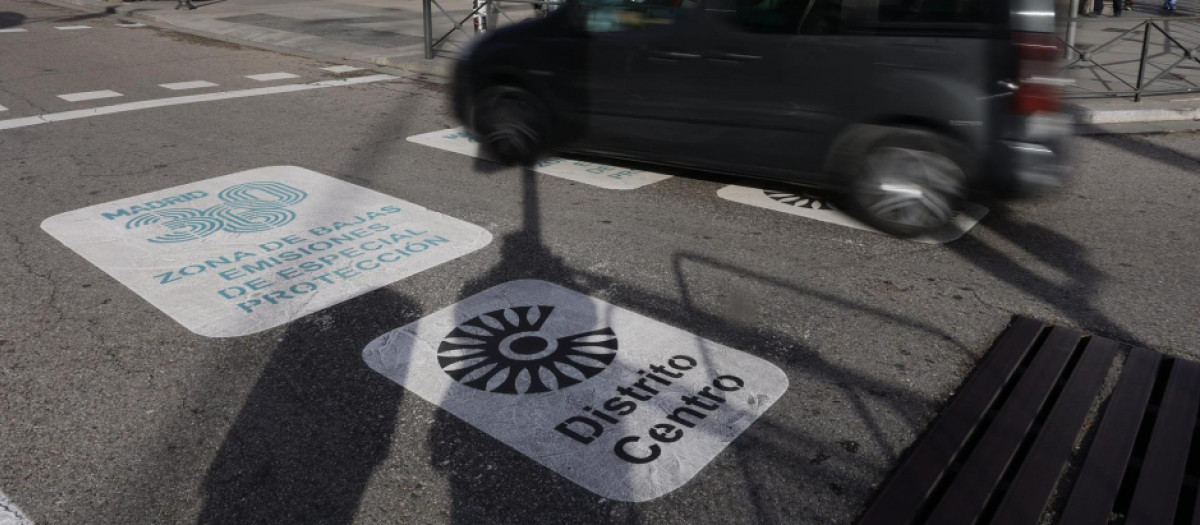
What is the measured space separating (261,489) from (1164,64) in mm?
12657

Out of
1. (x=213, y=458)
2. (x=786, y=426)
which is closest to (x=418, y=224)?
(x=213, y=458)

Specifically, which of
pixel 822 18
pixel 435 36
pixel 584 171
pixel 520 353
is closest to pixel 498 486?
pixel 520 353

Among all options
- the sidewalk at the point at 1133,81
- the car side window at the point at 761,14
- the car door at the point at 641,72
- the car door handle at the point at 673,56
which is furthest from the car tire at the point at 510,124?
the sidewalk at the point at 1133,81

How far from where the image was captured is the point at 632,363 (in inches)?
157

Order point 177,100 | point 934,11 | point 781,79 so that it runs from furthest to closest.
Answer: point 177,100
point 781,79
point 934,11

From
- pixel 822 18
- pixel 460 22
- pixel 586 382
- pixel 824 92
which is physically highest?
pixel 822 18

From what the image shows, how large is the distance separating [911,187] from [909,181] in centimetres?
4

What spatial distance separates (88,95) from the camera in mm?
10180

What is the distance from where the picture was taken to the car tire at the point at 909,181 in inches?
217

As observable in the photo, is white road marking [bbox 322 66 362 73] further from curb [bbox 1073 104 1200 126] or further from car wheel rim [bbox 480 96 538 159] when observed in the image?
curb [bbox 1073 104 1200 126]

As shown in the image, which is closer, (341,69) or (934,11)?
(934,11)

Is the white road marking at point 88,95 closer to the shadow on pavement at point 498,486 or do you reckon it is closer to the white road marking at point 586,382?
the white road marking at point 586,382

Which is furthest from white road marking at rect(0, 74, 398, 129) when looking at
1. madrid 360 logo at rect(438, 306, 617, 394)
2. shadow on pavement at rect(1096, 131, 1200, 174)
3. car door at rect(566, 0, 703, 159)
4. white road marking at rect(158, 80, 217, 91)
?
shadow on pavement at rect(1096, 131, 1200, 174)

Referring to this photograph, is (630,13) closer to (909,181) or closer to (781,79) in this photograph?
(781,79)
